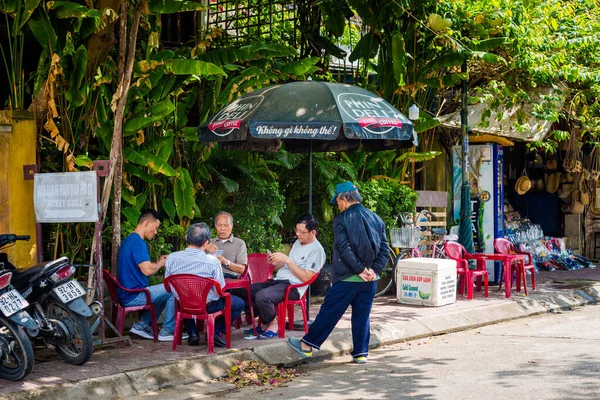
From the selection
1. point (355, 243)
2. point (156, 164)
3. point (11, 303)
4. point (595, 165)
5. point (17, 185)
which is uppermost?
point (595, 165)

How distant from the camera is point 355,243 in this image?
8.07m

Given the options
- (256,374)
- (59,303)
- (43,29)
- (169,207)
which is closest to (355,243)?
(256,374)

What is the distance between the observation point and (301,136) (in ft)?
29.6

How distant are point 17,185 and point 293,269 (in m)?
3.04

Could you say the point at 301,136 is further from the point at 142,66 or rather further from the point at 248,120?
the point at 142,66

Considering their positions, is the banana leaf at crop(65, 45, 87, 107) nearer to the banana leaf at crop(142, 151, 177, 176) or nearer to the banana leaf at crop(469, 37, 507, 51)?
the banana leaf at crop(142, 151, 177, 176)

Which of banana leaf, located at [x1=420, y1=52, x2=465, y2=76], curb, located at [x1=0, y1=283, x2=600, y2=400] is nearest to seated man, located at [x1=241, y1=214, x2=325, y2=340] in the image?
curb, located at [x1=0, y1=283, x2=600, y2=400]

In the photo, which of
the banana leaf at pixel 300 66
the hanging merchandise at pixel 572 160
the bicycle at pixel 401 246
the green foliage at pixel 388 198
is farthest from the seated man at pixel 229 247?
the hanging merchandise at pixel 572 160

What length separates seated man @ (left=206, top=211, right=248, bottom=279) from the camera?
931 centimetres

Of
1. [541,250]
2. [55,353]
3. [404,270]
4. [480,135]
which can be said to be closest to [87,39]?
[55,353]

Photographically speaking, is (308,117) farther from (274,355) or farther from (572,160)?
(572,160)

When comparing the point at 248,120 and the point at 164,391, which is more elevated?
the point at 248,120

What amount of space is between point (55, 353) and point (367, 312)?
308 centimetres

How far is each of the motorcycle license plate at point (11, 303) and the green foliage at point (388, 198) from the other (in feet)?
21.5
